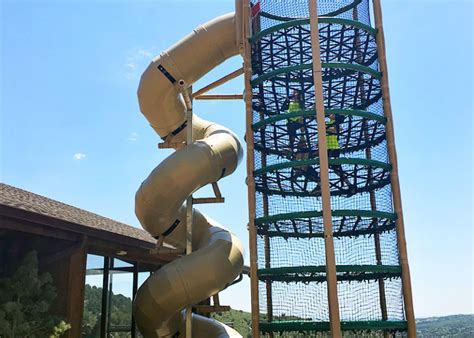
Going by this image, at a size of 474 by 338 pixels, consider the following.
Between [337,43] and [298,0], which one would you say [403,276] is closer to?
[337,43]

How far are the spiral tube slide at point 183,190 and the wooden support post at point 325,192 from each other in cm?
181

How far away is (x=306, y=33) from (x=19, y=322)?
641 centimetres

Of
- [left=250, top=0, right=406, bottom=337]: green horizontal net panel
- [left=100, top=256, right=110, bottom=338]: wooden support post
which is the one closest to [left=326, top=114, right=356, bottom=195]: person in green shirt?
[left=250, top=0, right=406, bottom=337]: green horizontal net panel

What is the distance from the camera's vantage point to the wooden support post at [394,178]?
7.07m

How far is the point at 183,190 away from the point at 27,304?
286 cm

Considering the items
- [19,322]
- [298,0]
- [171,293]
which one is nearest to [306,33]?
[298,0]

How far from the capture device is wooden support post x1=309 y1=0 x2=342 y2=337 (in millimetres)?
6555

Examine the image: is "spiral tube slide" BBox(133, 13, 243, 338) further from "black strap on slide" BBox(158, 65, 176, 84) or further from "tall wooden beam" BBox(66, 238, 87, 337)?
"tall wooden beam" BBox(66, 238, 87, 337)

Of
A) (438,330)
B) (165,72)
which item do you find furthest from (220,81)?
(438,330)

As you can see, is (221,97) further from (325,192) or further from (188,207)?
(325,192)

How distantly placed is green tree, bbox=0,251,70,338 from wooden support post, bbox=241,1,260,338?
9.87ft

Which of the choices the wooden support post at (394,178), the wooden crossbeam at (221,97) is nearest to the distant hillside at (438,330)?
the wooden support post at (394,178)

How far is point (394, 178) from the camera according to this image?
7625 mm

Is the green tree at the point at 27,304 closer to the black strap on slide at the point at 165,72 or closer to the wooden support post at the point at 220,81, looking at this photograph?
the black strap on slide at the point at 165,72
